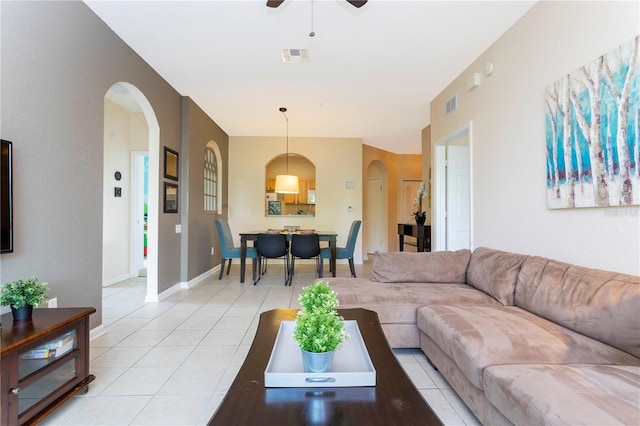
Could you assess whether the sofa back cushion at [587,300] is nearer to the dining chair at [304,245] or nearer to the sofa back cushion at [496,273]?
the sofa back cushion at [496,273]

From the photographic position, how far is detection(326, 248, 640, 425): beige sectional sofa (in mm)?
1116

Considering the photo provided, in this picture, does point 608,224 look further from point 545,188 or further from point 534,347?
point 534,347

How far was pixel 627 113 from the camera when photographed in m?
1.71

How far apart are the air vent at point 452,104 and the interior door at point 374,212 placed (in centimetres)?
442

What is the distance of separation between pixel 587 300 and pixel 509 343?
52cm

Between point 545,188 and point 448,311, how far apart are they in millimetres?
1259

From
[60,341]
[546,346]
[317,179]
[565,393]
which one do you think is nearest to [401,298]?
[546,346]

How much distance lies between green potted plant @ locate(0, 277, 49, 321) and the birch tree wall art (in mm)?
3192

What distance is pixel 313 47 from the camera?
3.14 metres

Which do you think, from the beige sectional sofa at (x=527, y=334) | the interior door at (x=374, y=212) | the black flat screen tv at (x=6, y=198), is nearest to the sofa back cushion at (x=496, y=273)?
the beige sectional sofa at (x=527, y=334)

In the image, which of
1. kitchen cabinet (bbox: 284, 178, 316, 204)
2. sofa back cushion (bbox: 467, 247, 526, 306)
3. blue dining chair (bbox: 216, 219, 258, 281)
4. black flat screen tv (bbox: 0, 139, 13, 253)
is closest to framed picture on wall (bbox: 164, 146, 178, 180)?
blue dining chair (bbox: 216, 219, 258, 281)

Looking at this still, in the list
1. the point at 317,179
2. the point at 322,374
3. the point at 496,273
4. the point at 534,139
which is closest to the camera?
the point at 322,374

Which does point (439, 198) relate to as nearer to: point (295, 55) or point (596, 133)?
point (596, 133)

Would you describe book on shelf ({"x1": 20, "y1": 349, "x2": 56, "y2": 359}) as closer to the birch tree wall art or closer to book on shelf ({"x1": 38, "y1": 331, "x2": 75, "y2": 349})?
book on shelf ({"x1": 38, "y1": 331, "x2": 75, "y2": 349})
